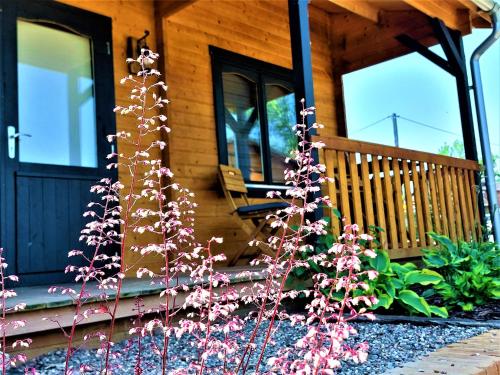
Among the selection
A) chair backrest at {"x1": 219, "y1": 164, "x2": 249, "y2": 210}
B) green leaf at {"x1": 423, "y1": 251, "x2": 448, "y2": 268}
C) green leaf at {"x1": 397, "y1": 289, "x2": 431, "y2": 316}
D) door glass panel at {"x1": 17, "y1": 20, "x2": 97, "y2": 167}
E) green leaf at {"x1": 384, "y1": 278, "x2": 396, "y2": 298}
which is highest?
door glass panel at {"x1": 17, "y1": 20, "x2": 97, "y2": 167}

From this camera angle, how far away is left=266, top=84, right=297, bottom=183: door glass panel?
537 cm

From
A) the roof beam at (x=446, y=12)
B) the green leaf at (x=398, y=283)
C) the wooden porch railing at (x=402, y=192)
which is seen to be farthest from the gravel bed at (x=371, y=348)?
the roof beam at (x=446, y=12)

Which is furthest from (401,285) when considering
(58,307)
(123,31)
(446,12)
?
(446,12)

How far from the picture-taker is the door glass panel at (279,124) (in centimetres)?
Result: 537

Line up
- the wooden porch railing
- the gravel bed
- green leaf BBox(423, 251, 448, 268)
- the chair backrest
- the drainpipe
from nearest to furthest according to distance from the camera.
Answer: the gravel bed < green leaf BBox(423, 251, 448, 268) < the wooden porch railing < the chair backrest < the drainpipe

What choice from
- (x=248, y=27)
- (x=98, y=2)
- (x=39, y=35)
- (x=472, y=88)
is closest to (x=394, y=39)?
(x=472, y=88)

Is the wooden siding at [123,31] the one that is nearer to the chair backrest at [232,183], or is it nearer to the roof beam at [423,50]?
the chair backrest at [232,183]

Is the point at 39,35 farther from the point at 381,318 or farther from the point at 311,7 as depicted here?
the point at 311,7

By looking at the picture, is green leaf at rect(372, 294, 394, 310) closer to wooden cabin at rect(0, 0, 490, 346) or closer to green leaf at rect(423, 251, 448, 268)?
green leaf at rect(423, 251, 448, 268)

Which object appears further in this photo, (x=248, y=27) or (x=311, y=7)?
(x=311, y=7)

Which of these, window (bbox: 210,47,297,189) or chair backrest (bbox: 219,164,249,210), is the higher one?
window (bbox: 210,47,297,189)

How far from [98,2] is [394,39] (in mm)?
3269

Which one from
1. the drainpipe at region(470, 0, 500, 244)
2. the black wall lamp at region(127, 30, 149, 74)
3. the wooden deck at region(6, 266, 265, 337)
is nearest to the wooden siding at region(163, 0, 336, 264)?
the black wall lamp at region(127, 30, 149, 74)

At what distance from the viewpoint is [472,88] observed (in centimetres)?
523
